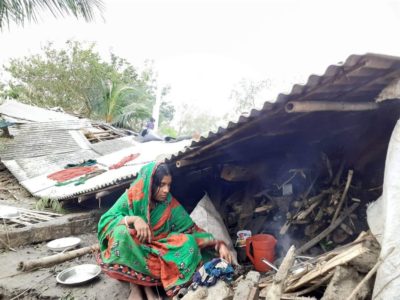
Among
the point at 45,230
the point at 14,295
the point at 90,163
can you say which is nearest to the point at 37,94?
the point at 90,163

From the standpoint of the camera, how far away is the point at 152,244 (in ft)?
10.6

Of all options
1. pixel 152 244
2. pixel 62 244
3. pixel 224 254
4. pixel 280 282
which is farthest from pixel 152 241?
pixel 62 244

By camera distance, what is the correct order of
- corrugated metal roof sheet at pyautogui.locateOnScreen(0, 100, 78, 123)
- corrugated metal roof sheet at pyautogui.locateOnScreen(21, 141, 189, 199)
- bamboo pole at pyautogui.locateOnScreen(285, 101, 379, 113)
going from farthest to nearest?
corrugated metal roof sheet at pyautogui.locateOnScreen(0, 100, 78, 123) < corrugated metal roof sheet at pyautogui.locateOnScreen(21, 141, 189, 199) < bamboo pole at pyautogui.locateOnScreen(285, 101, 379, 113)

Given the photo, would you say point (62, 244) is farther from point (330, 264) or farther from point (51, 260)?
point (330, 264)

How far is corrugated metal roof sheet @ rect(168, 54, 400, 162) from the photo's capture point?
1970mm

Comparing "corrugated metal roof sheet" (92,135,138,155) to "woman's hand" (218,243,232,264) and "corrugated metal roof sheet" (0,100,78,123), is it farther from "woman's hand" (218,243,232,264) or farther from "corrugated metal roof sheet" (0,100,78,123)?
"woman's hand" (218,243,232,264)

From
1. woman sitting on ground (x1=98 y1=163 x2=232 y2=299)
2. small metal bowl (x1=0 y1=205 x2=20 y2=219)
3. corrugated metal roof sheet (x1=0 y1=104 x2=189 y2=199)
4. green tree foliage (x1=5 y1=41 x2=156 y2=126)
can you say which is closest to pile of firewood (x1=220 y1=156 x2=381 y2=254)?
woman sitting on ground (x1=98 y1=163 x2=232 y2=299)

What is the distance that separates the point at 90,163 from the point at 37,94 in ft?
41.1

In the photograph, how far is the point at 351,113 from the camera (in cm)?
310

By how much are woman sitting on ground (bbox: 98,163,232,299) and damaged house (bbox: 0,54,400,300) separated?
522mm

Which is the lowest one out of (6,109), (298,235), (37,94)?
(298,235)

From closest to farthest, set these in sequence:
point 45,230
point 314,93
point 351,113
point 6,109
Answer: point 314,93 → point 351,113 → point 45,230 → point 6,109

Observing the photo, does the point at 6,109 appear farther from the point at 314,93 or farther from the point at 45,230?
the point at 314,93

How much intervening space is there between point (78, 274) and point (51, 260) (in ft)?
1.98
